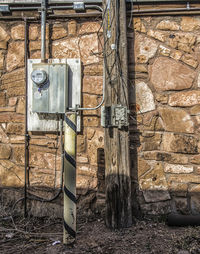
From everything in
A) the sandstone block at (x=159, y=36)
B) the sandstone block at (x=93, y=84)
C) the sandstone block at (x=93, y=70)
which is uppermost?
the sandstone block at (x=159, y=36)

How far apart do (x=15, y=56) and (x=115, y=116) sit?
1.54 meters

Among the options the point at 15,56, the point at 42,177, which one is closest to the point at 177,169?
the point at 42,177

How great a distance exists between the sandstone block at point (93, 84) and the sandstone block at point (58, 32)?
2.03 feet

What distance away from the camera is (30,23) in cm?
299

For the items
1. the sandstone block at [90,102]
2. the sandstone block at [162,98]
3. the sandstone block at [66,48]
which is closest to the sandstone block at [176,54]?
the sandstone block at [162,98]

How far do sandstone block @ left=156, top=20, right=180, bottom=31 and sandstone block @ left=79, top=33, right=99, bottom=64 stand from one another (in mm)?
807

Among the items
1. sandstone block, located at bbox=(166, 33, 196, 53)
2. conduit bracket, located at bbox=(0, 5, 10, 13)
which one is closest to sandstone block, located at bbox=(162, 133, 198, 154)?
sandstone block, located at bbox=(166, 33, 196, 53)

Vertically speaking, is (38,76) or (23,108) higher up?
(38,76)

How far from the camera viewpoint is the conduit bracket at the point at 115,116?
263 cm

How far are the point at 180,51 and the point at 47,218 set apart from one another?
104 inches

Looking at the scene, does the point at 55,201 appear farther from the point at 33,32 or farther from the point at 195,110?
the point at 33,32

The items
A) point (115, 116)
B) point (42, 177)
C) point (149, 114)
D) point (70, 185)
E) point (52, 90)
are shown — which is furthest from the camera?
point (42, 177)

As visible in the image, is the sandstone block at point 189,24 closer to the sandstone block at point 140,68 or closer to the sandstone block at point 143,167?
the sandstone block at point 140,68

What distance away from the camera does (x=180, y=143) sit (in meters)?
2.83
